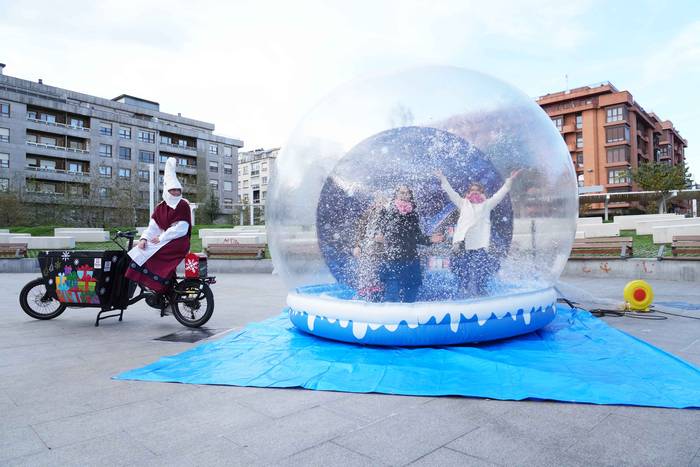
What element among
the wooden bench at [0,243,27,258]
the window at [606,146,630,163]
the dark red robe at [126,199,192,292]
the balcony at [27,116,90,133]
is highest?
the balcony at [27,116,90,133]

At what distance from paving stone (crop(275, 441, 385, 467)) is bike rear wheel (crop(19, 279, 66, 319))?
19.5ft

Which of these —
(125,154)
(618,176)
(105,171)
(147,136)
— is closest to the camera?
(105,171)

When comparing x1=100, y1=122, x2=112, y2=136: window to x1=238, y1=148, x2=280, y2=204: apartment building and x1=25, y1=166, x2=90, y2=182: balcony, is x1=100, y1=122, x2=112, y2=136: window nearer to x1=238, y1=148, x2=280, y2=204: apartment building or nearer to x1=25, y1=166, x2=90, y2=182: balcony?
x1=25, y1=166, x2=90, y2=182: balcony

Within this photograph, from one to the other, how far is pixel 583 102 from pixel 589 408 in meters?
72.5

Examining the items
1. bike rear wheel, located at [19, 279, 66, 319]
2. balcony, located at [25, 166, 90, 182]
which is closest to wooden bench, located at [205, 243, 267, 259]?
bike rear wheel, located at [19, 279, 66, 319]

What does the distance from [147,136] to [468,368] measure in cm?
6270

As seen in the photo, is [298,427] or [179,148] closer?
[298,427]

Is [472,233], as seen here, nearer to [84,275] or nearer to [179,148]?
[84,275]

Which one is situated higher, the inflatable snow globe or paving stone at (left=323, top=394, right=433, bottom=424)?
the inflatable snow globe

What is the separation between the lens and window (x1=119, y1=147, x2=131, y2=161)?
184ft

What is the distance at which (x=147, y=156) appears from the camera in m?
59.3

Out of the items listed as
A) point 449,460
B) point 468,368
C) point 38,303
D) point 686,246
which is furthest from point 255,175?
point 449,460

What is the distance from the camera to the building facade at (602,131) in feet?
204

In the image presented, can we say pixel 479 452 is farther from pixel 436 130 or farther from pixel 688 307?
pixel 688 307
